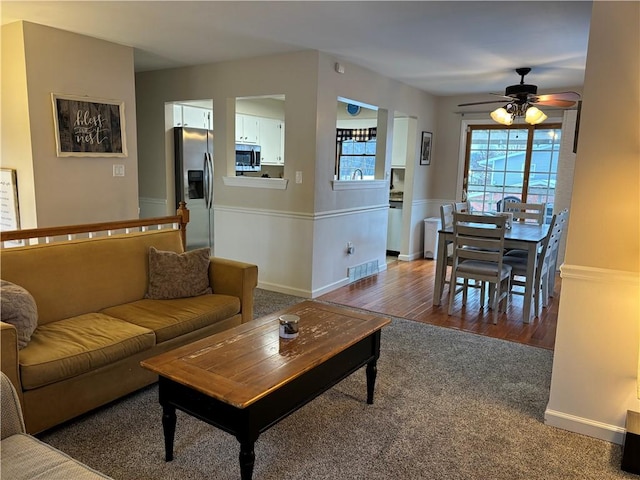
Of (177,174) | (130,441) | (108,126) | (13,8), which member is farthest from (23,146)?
(130,441)

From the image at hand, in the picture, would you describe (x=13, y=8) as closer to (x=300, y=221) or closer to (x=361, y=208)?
(x=300, y=221)

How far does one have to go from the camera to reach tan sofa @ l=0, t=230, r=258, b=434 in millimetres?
2143

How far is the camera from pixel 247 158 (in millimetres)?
6426

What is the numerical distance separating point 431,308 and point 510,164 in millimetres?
3250

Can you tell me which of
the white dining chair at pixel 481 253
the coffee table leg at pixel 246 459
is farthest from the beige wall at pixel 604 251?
the coffee table leg at pixel 246 459

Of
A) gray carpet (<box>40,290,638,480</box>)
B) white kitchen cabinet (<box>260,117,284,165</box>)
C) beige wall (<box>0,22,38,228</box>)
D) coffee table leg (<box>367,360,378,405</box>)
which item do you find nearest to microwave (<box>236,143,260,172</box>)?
white kitchen cabinet (<box>260,117,284,165</box>)

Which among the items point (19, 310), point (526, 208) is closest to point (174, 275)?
point (19, 310)

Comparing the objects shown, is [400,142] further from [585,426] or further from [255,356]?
[255,356]

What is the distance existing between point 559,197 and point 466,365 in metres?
3.91

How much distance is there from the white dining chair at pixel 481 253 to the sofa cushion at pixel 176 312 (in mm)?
2098

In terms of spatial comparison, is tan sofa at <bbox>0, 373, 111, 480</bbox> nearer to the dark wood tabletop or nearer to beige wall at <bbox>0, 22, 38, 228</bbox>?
the dark wood tabletop

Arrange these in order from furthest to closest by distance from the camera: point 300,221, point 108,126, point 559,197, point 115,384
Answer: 1. point 559,197
2. point 300,221
3. point 108,126
4. point 115,384

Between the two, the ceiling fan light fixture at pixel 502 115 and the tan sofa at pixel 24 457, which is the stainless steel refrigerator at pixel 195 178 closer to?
the ceiling fan light fixture at pixel 502 115

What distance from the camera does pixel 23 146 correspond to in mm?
3824
